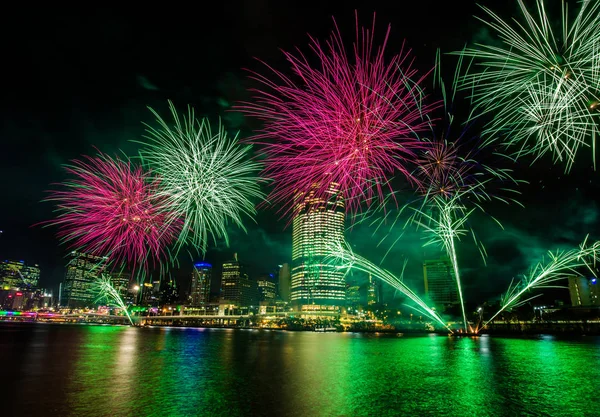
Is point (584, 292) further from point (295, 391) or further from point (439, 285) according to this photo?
point (295, 391)

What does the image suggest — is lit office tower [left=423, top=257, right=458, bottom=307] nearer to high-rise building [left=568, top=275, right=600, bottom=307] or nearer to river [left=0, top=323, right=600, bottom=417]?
high-rise building [left=568, top=275, right=600, bottom=307]

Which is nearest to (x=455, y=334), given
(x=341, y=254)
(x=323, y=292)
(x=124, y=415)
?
(x=341, y=254)

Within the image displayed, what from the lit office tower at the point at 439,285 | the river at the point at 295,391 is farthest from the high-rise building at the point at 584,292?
→ the river at the point at 295,391

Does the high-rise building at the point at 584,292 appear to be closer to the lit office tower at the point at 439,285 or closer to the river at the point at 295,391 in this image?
the lit office tower at the point at 439,285

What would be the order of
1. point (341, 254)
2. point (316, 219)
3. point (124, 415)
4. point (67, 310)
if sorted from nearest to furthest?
point (124, 415), point (341, 254), point (316, 219), point (67, 310)

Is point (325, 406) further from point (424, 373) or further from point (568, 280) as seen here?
point (568, 280)

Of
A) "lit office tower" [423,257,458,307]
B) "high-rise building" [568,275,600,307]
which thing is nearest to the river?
"high-rise building" [568,275,600,307]

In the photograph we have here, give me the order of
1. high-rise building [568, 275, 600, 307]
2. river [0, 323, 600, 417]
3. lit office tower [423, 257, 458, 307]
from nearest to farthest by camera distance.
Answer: river [0, 323, 600, 417] → high-rise building [568, 275, 600, 307] → lit office tower [423, 257, 458, 307]

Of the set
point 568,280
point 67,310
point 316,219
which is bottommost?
point 67,310
